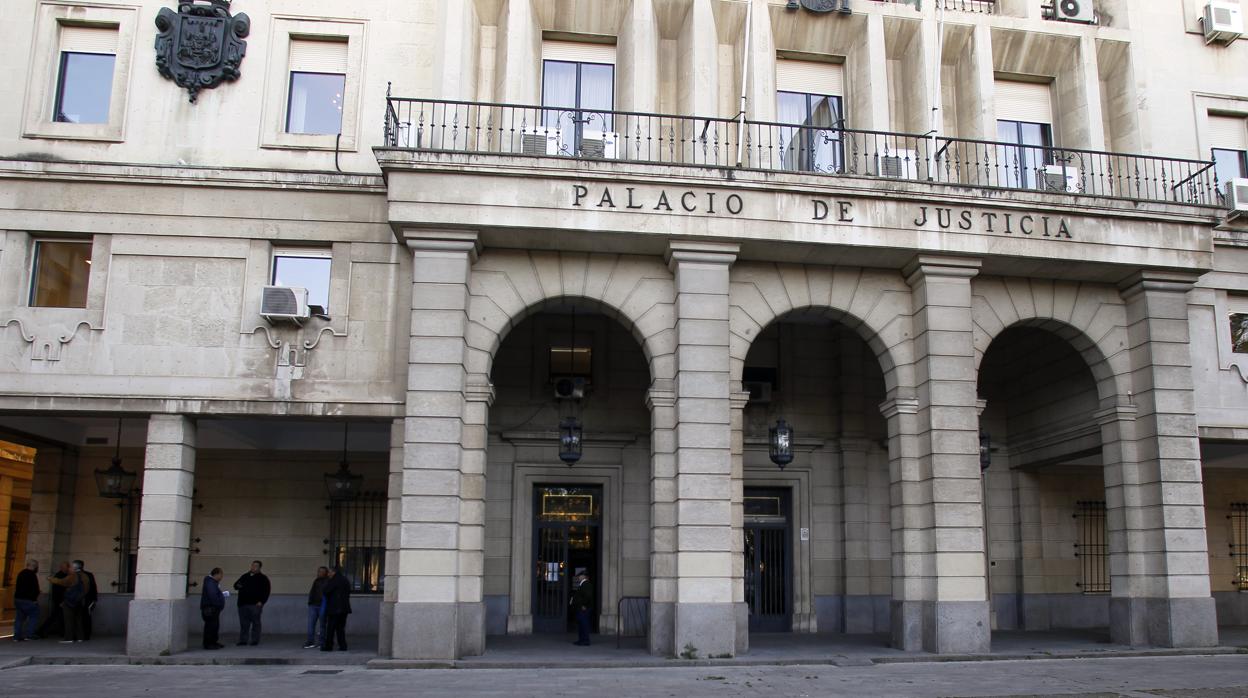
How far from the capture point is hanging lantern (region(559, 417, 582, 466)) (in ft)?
64.7

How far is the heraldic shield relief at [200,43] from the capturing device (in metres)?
19.1

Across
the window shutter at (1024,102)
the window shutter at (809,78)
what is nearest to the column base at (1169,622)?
the window shutter at (1024,102)

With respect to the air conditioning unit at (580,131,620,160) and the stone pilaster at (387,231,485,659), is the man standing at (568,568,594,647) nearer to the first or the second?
the stone pilaster at (387,231,485,659)

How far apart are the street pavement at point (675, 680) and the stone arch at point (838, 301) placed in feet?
18.6

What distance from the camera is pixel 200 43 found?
19.3 meters

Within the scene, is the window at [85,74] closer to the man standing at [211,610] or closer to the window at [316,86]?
the window at [316,86]

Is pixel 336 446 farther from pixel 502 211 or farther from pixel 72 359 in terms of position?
pixel 502 211

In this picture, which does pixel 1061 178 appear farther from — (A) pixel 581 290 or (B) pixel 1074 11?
(A) pixel 581 290

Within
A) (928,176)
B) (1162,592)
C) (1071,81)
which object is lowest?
(1162,592)

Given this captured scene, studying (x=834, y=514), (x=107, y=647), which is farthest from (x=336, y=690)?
(x=834, y=514)

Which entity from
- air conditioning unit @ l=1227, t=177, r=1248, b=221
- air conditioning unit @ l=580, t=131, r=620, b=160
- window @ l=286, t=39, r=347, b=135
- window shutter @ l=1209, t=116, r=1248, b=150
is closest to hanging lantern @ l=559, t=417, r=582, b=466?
air conditioning unit @ l=580, t=131, r=620, b=160

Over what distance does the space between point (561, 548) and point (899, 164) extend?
34.8ft

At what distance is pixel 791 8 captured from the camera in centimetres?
2045

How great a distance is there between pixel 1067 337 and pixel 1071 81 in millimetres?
5632
